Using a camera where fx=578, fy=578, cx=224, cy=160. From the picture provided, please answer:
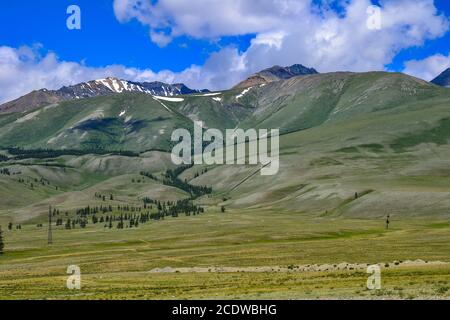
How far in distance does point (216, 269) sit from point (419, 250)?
46.1m

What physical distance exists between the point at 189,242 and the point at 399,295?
137348 millimetres

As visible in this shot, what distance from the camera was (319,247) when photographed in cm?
13938

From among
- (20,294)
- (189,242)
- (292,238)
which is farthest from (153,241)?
(20,294)

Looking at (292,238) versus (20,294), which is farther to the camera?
(292,238)

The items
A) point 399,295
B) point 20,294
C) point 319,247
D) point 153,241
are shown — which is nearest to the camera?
point 399,295

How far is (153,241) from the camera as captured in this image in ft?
647

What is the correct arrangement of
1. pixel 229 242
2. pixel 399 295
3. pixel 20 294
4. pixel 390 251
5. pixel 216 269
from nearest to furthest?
pixel 399 295
pixel 20 294
pixel 216 269
pixel 390 251
pixel 229 242
